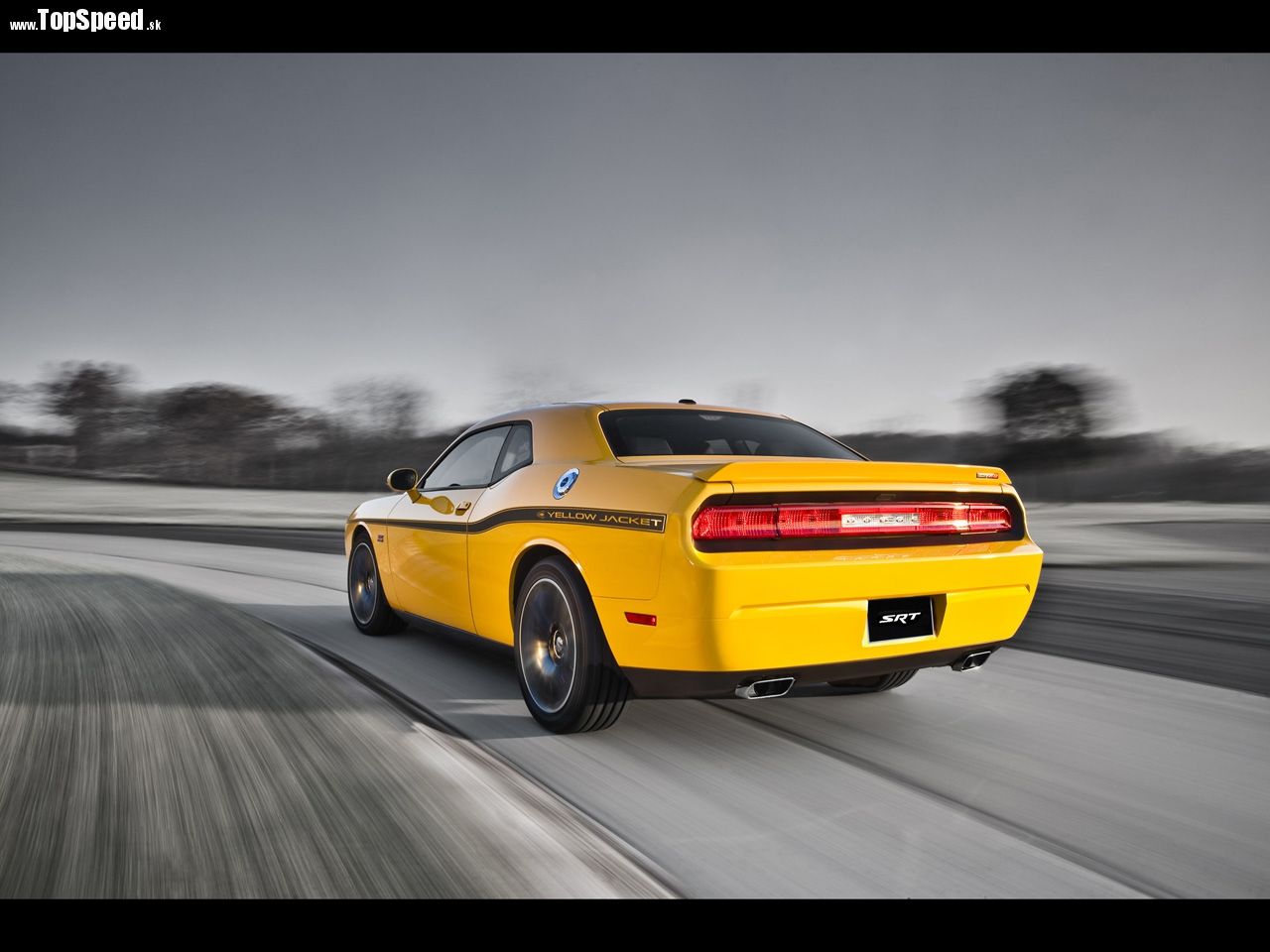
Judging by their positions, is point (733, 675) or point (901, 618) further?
point (901, 618)

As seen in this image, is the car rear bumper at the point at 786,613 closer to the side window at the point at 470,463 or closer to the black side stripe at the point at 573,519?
the black side stripe at the point at 573,519

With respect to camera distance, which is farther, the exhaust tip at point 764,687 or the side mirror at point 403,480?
the side mirror at point 403,480

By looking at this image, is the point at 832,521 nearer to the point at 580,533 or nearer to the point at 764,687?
the point at 764,687

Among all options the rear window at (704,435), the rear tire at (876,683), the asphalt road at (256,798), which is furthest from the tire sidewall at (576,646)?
the rear tire at (876,683)

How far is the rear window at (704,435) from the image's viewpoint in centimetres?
400

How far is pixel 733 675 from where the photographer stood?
121 inches

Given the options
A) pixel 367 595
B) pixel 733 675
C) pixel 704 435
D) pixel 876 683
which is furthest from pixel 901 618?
pixel 367 595

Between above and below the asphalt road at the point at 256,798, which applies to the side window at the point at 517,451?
above

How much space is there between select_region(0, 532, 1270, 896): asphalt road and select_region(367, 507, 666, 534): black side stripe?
619mm

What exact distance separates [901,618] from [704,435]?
1.34 meters

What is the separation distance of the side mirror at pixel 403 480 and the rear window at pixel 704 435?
6.80 ft

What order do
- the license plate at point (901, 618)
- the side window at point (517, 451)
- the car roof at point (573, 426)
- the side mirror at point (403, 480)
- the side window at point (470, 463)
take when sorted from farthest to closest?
the side mirror at point (403, 480) < the side window at point (470, 463) < the side window at point (517, 451) < the car roof at point (573, 426) < the license plate at point (901, 618)

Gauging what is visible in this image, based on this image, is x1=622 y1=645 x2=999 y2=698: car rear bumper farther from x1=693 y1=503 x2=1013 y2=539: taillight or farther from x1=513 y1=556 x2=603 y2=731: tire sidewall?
x1=693 y1=503 x2=1013 y2=539: taillight

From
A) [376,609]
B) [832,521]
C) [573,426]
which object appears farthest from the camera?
[376,609]
